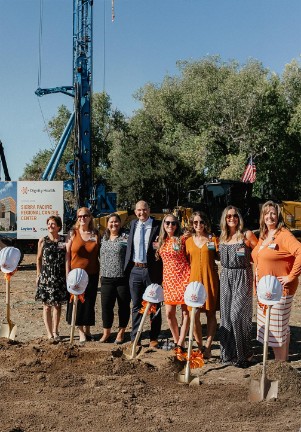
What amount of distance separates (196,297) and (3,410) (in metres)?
2.08

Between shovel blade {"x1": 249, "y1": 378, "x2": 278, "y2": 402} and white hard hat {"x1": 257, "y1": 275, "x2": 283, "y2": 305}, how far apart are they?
72 centimetres

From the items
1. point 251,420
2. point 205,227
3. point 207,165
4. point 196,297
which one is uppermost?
point 207,165

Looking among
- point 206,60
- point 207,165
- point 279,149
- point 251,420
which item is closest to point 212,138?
point 207,165

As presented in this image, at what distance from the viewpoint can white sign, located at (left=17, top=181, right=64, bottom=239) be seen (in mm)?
17000

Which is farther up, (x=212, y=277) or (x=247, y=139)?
(x=247, y=139)

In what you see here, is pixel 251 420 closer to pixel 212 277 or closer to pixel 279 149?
pixel 212 277

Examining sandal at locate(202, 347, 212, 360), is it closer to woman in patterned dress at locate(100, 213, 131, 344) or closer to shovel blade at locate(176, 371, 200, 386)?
shovel blade at locate(176, 371, 200, 386)

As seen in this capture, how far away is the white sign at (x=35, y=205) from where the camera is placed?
55.8ft

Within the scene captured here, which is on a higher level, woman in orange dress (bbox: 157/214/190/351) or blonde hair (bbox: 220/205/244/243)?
blonde hair (bbox: 220/205/244/243)

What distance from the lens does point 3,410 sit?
4.74 m

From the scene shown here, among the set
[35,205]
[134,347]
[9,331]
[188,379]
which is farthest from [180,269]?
[35,205]

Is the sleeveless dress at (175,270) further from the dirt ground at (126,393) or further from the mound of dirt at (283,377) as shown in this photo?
the mound of dirt at (283,377)

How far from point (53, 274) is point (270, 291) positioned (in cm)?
324

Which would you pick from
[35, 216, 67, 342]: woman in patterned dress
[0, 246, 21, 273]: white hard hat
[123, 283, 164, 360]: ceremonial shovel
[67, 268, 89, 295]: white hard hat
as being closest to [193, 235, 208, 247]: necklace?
[123, 283, 164, 360]: ceremonial shovel
